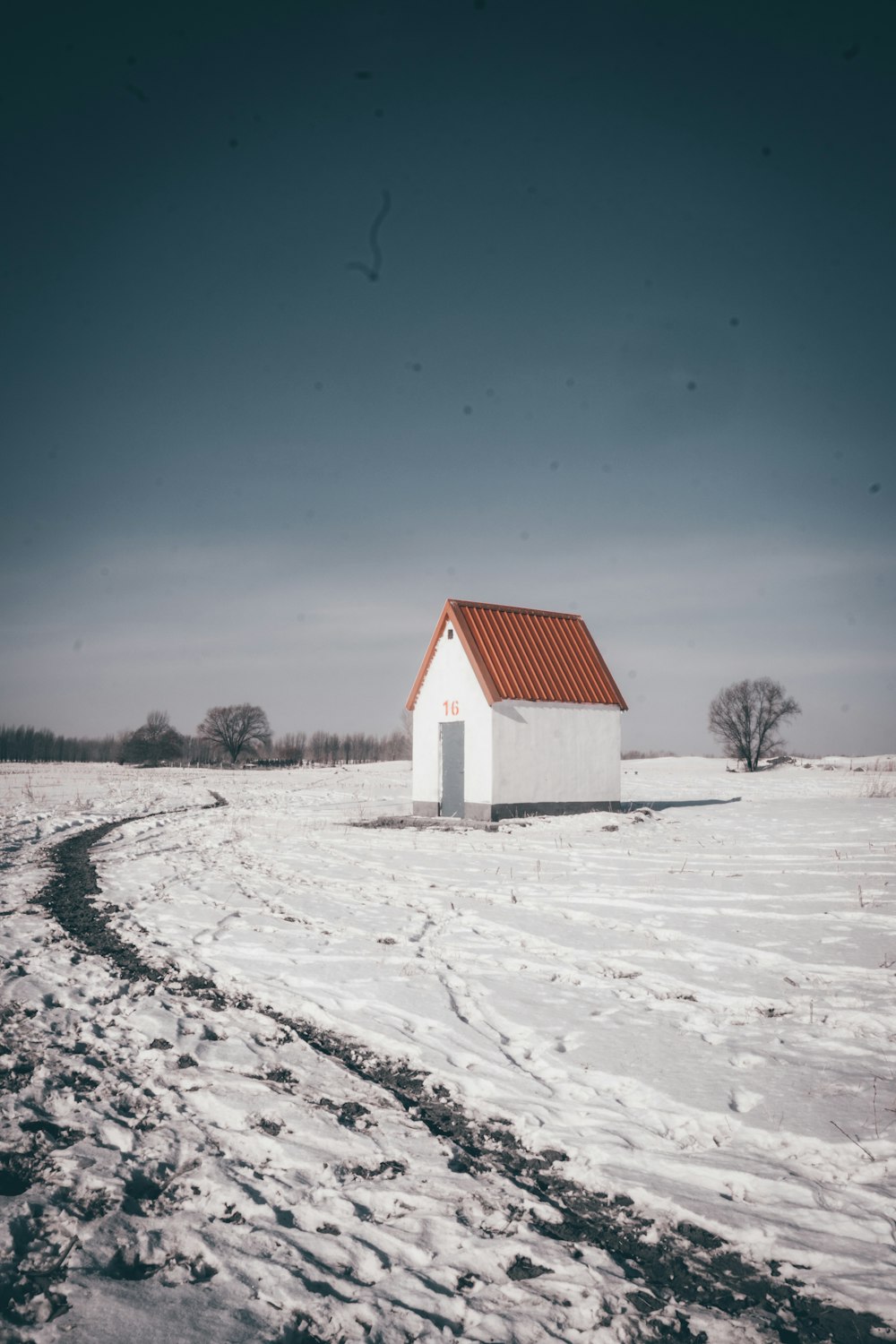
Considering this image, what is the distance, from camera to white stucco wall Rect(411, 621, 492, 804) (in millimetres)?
19875

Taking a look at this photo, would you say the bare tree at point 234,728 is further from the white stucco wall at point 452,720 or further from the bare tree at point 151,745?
the white stucco wall at point 452,720

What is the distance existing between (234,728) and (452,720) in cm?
6587

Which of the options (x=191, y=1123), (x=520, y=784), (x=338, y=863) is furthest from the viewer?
(x=520, y=784)

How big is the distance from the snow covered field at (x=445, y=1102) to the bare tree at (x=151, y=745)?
60.5 metres

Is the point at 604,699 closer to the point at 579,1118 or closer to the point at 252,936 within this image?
the point at 252,936

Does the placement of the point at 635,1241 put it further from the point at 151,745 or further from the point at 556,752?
the point at 151,745

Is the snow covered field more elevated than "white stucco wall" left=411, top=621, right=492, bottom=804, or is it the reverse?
"white stucco wall" left=411, top=621, right=492, bottom=804

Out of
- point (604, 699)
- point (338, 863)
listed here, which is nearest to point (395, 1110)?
point (338, 863)

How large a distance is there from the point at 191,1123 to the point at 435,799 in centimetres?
1769

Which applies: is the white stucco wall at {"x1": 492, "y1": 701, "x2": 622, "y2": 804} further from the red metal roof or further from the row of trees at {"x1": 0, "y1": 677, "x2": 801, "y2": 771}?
the row of trees at {"x1": 0, "y1": 677, "x2": 801, "y2": 771}

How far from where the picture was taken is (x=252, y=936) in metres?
7.79

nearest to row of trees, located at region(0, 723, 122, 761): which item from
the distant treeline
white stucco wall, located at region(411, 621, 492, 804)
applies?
the distant treeline

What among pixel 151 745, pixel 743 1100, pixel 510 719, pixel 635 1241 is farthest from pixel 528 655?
pixel 151 745

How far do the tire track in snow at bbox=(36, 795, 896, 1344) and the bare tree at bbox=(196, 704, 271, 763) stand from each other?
80.5 meters
